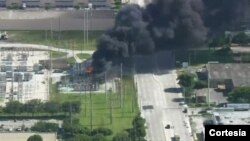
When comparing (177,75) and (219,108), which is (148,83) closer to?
(177,75)

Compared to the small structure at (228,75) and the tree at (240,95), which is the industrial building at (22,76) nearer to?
the small structure at (228,75)

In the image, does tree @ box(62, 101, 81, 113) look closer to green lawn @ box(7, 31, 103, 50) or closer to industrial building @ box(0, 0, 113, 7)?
green lawn @ box(7, 31, 103, 50)

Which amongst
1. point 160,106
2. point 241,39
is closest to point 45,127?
point 160,106

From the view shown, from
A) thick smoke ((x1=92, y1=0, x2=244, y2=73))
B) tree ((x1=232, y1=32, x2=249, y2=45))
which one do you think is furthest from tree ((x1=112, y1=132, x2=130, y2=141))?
tree ((x1=232, y1=32, x2=249, y2=45))

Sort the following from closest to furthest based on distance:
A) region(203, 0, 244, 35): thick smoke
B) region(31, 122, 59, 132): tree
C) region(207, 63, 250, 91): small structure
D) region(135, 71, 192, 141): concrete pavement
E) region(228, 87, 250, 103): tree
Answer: region(31, 122, 59, 132): tree
region(135, 71, 192, 141): concrete pavement
region(228, 87, 250, 103): tree
region(207, 63, 250, 91): small structure
region(203, 0, 244, 35): thick smoke

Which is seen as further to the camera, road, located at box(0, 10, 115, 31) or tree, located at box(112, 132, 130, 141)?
road, located at box(0, 10, 115, 31)
